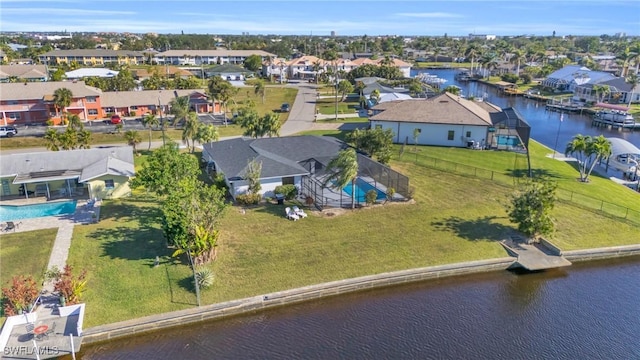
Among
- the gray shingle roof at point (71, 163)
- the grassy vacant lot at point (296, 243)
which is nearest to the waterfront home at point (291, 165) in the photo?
the grassy vacant lot at point (296, 243)

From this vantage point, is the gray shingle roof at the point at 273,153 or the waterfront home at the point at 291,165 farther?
the gray shingle roof at the point at 273,153

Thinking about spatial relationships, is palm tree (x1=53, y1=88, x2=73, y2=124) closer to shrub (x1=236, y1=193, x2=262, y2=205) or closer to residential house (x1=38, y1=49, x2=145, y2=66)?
shrub (x1=236, y1=193, x2=262, y2=205)

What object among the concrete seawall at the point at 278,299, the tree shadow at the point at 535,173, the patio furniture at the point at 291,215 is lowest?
the concrete seawall at the point at 278,299

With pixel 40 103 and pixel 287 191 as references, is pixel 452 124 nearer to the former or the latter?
pixel 287 191

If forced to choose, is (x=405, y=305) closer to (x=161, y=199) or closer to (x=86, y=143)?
(x=161, y=199)

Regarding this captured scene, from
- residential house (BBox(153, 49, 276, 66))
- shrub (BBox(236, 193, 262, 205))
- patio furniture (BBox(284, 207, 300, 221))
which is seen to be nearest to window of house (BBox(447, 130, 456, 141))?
patio furniture (BBox(284, 207, 300, 221))

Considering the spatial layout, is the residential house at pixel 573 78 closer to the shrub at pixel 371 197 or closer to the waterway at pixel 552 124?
the waterway at pixel 552 124

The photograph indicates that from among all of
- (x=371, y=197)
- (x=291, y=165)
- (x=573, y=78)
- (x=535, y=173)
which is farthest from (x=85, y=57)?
(x=535, y=173)

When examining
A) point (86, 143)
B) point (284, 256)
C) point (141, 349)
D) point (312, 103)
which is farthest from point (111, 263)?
point (312, 103)
